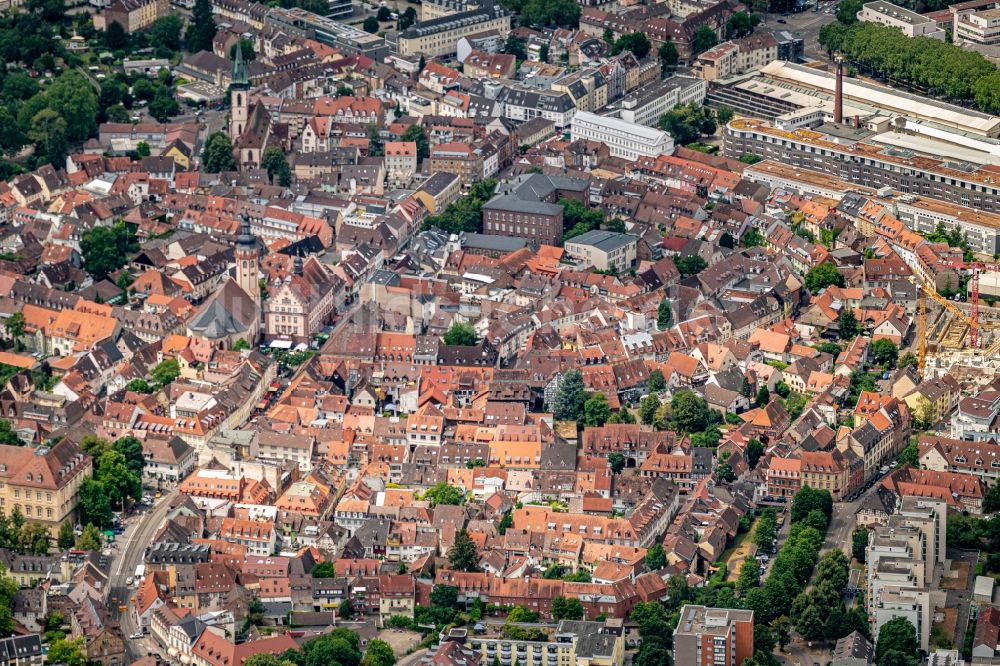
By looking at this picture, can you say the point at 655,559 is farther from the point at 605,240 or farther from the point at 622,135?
the point at 622,135

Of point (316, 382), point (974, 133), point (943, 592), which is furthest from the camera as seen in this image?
point (974, 133)

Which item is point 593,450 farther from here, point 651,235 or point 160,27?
point 160,27

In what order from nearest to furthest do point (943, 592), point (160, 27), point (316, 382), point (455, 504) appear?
point (943, 592), point (455, 504), point (316, 382), point (160, 27)

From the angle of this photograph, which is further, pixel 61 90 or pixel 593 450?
pixel 61 90

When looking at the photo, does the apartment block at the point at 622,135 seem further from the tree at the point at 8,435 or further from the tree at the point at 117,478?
the tree at the point at 117,478

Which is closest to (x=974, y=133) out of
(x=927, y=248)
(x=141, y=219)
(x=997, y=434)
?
(x=927, y=248)

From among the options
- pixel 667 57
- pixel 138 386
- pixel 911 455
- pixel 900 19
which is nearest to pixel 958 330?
pixel 911 455
